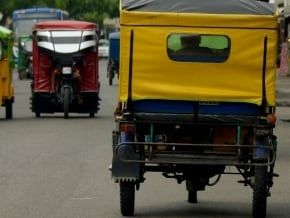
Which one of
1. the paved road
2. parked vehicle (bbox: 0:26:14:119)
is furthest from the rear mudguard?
parked vehicle (bbox: 0:26:14:119)

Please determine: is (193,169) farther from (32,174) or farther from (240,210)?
(32,174)

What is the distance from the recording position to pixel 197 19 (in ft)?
32.9

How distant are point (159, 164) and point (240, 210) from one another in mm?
1447

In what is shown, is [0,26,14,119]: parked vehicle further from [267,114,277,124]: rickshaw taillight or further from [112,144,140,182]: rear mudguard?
[267,114,277,124]: rickshaw taillight

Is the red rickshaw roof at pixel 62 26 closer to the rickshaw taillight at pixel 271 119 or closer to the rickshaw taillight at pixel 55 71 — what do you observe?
the rickshaw taillight at pixel 55 71

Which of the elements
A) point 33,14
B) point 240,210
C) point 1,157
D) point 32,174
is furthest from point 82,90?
point 33,14

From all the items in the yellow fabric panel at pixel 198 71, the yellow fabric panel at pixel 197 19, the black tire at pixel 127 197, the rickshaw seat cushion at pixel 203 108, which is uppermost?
the yellow fabric panel at pixel 197 19

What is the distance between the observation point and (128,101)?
10117 millimetres

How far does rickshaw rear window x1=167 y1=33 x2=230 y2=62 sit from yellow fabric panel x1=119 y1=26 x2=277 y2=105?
49 millimetres

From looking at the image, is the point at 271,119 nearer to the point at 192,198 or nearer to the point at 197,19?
the point at 197,19

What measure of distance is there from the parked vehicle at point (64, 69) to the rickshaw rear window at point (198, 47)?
14.2m

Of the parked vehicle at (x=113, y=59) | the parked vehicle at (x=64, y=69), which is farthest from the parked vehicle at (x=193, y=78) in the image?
the parked vehicle at (x=113, y=59)

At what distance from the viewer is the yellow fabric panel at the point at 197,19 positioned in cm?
1003

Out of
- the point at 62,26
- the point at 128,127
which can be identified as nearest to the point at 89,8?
the point at 62,26
